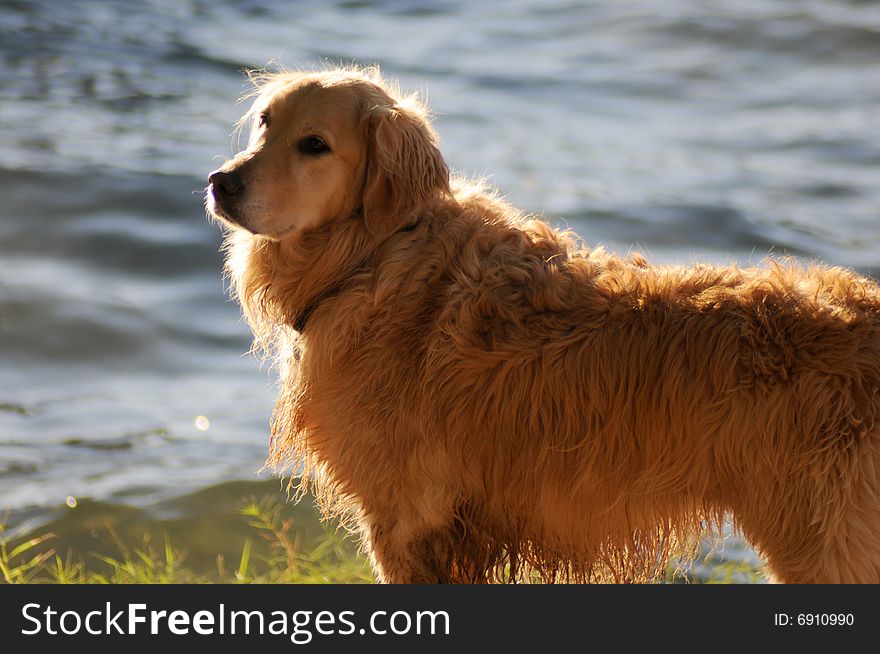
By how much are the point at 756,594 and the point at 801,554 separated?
261 millimetres

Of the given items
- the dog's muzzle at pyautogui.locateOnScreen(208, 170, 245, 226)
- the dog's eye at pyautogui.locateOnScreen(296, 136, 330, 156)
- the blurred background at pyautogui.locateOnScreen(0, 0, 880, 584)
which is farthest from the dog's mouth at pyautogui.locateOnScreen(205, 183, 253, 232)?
the blurred background at pyautogui.locateOnScreen(0, 0, 880, 584)

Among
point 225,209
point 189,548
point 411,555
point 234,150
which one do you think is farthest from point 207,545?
point 234,150

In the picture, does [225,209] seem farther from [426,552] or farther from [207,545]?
[207,545]

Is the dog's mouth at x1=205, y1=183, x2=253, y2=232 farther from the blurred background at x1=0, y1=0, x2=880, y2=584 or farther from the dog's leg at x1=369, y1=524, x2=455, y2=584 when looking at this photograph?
the blurred background at x1=0, y1=0, x2=880, y2=584

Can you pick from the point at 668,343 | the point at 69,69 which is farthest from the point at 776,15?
the point at 668,343

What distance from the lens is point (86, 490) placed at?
20.7ft

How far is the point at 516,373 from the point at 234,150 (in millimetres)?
6568

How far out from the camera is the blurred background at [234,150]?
7254mm

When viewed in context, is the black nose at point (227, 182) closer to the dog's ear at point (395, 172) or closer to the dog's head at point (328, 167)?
the dog's head at point (328, 167)

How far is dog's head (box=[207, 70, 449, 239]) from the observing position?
3627 mm

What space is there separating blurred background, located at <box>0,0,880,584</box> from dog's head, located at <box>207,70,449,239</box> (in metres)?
3.14

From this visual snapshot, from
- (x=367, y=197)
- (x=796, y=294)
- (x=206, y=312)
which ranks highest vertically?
(x=367, y=197)

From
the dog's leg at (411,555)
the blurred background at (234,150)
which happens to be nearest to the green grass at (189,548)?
the blurred background at (234,150)

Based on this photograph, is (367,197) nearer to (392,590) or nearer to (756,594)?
(392,590)
